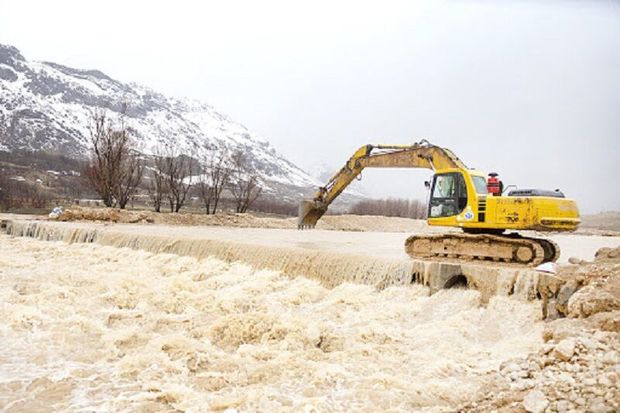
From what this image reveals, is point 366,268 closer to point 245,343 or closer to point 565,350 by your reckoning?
point 245,343

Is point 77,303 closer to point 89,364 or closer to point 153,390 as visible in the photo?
point 89,364

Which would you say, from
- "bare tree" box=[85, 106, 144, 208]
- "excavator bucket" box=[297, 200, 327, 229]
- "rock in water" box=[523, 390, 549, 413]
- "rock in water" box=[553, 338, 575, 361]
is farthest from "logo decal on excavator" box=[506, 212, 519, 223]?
"bare tree" box=[85, 106, 144, 208]

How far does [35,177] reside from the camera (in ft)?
326

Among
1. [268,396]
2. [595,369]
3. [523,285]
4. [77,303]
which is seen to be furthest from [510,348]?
[77,303]

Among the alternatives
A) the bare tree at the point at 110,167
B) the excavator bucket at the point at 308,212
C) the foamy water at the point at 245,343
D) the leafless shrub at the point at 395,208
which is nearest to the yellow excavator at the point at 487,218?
the foamy water at the point at 245,343

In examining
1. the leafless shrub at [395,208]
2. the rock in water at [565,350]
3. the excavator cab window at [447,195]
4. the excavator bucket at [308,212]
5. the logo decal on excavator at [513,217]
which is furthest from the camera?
the leafless shrub at [395,208]

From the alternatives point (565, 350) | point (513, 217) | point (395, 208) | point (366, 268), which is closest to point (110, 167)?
point (366, 268)

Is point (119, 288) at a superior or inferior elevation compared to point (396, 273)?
inferior

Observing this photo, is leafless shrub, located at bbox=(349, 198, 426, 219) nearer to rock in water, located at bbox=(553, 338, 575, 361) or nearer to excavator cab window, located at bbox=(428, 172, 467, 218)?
excavator cab window, located at bbox=(428, 172, 467, 218)

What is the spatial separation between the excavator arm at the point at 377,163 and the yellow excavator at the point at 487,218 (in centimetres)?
46

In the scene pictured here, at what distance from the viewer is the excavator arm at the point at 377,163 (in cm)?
1416

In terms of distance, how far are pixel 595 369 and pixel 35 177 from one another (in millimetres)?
111204

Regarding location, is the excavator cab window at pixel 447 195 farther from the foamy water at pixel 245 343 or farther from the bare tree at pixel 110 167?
the bare tree at pixel 110 167

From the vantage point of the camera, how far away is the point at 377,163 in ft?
57.2
